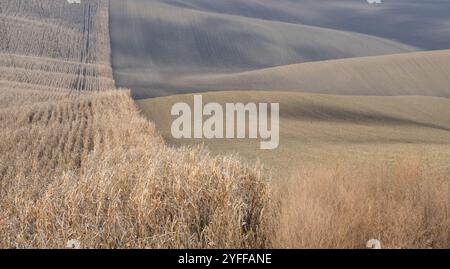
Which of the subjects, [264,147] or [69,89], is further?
[69,89]

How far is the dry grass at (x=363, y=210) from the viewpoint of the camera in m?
7.73

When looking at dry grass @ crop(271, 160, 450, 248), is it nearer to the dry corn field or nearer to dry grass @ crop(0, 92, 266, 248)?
the dry corn field

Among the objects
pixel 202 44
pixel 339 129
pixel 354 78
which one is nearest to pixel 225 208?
pixel 339 129

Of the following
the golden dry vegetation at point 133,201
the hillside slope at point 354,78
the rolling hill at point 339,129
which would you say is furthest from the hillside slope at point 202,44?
the golden dry vegetation at point 133,201

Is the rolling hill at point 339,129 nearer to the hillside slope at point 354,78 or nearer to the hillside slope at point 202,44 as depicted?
the hillside slope at point 354,78

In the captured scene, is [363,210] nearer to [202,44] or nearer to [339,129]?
[339,129]

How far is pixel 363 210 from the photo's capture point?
27.3ft

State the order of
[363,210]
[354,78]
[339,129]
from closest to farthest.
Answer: [363,210], [339,129], [354,78]

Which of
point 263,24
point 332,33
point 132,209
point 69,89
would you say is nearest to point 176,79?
point 69,89

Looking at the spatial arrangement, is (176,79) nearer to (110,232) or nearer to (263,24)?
(263,24)

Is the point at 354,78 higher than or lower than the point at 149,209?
higher

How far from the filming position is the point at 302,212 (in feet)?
26.1

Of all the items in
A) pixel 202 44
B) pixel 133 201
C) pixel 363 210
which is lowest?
pixel 363 210
